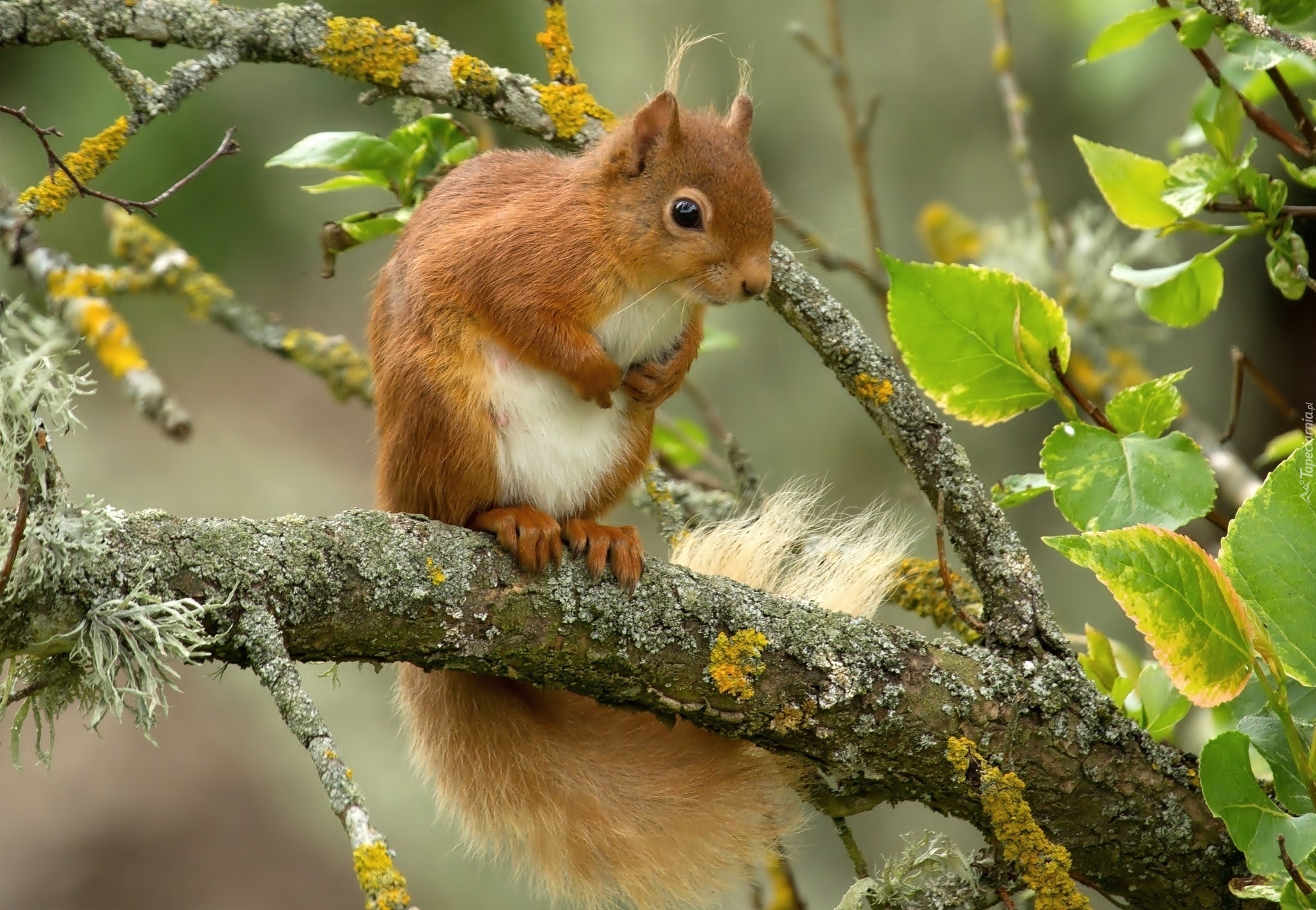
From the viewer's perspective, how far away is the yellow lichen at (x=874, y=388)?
3.99 ft

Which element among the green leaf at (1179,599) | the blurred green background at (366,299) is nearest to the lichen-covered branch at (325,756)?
the green leaf at (1179,599)

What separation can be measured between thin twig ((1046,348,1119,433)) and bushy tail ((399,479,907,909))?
0.31 m

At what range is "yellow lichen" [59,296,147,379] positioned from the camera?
170 cm

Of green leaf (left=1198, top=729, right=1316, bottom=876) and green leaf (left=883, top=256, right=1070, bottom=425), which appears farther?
green leaf (left=883, top=256, right=1070, bottom=425)

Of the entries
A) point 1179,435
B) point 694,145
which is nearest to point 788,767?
point 1179,435

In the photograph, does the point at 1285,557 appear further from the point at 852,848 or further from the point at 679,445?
the point at 679,445

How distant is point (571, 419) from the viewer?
1.36 metres

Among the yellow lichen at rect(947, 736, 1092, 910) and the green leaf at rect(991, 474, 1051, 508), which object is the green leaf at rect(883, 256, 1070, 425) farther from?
the yellow lichen at rect(947, 736, 1092, 910)

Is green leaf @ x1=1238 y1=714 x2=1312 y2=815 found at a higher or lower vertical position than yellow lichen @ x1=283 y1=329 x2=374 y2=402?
higher

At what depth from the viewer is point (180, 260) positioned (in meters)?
1.86

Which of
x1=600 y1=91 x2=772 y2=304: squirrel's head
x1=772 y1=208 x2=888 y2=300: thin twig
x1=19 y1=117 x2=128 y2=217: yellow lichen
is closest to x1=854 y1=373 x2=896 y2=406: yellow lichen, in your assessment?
x1=600 y1=91 x2=772 y2=304: squirrel's head

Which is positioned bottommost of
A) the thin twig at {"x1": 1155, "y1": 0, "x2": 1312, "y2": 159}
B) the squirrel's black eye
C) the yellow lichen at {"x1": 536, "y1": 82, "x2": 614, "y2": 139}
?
the squirrel's black eye

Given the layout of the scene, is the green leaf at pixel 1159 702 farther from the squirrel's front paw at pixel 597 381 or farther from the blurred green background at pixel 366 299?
the blurred green background at pixel 366 299

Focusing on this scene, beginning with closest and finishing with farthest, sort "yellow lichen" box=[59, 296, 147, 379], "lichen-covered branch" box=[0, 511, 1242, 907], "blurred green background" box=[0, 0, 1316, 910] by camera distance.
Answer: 1. "lichen-covered branch" box=[0, 511, 1242, 907]
2. "yellow lichen" box=[59, 296, 147, 379]
3. "blurred green background" box=[0, 0, 1316, 910]
